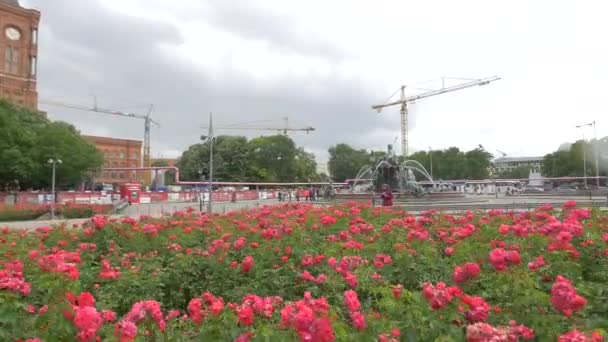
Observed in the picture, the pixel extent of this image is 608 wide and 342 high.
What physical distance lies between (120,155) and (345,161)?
61.4 m

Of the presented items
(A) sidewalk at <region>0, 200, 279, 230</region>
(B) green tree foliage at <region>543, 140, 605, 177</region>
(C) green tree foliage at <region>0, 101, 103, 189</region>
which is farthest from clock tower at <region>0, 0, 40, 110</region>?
(B) green tree foliage at <region>543, 140, 605, 177</region>

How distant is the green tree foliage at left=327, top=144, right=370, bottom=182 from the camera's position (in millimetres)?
134500

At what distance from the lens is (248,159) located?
103 metres

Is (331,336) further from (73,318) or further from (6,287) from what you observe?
(6,287)

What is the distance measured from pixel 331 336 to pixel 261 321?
2.36 ft

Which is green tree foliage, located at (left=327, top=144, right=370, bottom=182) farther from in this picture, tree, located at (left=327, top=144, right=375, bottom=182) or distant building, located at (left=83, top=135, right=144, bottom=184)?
distant building, located at (left=83, top=135, right=144, bottom=184)

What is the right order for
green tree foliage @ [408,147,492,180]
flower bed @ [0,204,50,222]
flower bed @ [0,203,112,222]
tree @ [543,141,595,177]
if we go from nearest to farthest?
flower bed @ [0,204,50,222], flower bed @ [0,203,112,222], tree @ [543,141,595,177], green tree foliage @ [408,147,492,180]

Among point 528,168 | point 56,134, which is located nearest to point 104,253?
point 56,134

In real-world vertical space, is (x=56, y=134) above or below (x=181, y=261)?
above

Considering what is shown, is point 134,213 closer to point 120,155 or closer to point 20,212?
point 20,212

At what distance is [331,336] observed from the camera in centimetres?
228

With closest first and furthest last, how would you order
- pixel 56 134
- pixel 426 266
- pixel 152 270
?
pixel 426 266, pixel 152 270, pixel 56 134

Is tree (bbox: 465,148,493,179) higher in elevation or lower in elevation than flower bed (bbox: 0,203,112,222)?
higher

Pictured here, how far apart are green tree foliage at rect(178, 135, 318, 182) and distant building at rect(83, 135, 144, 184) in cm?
2566
